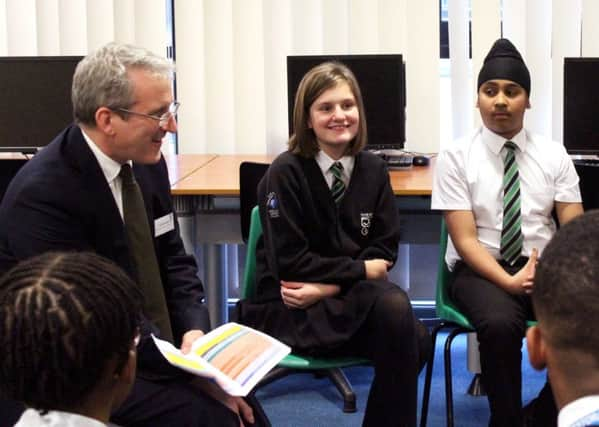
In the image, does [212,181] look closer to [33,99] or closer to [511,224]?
[33,99]

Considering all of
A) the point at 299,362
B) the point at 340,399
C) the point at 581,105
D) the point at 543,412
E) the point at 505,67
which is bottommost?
the point at 340,399

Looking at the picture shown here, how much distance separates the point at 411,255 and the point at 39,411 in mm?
3136

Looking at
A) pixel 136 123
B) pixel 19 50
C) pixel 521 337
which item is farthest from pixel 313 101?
pixel 19 50

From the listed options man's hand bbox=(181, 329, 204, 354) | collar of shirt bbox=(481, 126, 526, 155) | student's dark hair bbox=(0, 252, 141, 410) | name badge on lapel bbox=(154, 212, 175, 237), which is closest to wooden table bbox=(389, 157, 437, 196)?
collar of shirt bbox=(481, 126, 526, 155)

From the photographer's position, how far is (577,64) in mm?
3674

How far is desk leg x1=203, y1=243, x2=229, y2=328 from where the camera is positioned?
12.1 feet

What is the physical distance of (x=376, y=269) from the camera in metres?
2.70

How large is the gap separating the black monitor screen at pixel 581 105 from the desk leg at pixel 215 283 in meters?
1.47

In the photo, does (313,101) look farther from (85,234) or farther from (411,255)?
(411,255)

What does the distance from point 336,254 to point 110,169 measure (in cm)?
82

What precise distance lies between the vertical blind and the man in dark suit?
1939mm

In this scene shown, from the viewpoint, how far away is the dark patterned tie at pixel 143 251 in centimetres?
223

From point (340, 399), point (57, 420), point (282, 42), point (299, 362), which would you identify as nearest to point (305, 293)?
point (299, 362)

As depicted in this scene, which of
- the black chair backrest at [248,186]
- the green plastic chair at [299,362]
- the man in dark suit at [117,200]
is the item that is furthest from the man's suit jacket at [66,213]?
the black chair backrest at [248,186]
